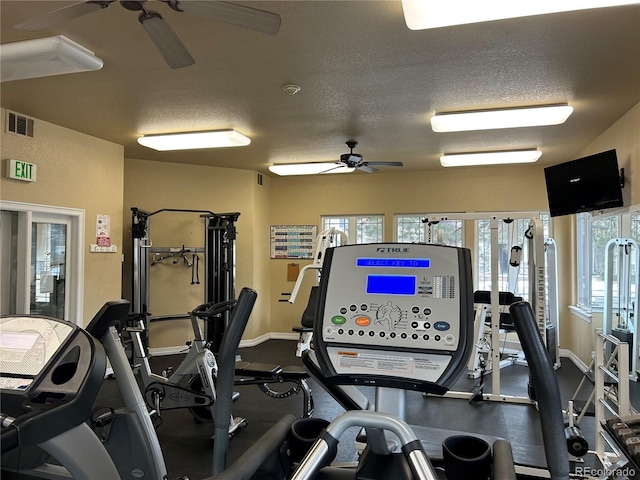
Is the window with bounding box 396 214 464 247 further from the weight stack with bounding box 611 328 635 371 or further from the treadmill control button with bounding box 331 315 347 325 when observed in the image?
the treadmill control button with bounding box 331 315 347 325

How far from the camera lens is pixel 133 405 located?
6.91 ft

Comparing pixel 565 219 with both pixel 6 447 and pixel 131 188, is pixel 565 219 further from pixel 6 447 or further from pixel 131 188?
pixel 6 447

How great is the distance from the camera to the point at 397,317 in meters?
1.08

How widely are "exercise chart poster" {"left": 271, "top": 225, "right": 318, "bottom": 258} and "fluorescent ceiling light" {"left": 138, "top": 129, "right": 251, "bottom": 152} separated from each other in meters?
2.65

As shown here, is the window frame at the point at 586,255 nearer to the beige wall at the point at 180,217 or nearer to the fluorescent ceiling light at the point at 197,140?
the fluorescent ceiling light at the point at 197,140

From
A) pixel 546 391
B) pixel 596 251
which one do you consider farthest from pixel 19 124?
pixel 596 251

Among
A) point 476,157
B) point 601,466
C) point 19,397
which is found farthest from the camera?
point 476,157

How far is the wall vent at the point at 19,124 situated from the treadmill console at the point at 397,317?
405 centimetres

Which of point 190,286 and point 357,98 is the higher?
point 357,98

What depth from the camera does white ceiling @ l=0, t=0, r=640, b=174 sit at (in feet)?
7.88

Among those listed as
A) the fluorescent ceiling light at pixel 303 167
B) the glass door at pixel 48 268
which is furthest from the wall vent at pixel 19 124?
the fluorescent ceiling light at pixel 303 167

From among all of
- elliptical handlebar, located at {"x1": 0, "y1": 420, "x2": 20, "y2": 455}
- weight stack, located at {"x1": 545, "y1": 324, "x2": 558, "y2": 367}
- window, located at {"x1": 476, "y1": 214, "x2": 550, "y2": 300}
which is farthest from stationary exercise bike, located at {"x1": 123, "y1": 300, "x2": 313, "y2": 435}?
window, located at {"x1": 476, "y1": 214, "x2": 550, "y2": 300}

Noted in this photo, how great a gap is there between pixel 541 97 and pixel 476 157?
1.97 metres

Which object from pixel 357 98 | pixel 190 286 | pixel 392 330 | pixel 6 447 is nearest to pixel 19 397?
pixel 6 447
